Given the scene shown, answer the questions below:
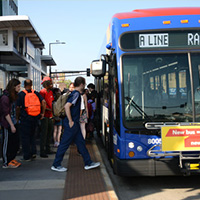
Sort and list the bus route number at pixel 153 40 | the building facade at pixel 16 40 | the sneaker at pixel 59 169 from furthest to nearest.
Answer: the building facade at pixel 16 40 < the sneaker at pixel 59 169 < the bus route number at pixel 153 40

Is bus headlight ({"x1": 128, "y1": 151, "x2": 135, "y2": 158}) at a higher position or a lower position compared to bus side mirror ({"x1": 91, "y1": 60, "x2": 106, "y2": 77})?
lower

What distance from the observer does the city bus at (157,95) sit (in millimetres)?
6059

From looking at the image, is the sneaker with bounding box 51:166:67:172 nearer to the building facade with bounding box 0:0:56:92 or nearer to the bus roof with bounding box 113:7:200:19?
the bus roof with bounding box 113:7:200:19

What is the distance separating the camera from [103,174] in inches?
280

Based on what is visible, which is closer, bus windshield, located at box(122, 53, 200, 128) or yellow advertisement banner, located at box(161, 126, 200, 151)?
yellow advertisement banner, located at box(161, 126, 200, 151)

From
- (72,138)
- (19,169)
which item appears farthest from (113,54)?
(19,169)

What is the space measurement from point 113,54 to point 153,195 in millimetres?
2548

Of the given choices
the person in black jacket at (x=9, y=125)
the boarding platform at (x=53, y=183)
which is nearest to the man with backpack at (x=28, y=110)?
the person in black jacket at (x=9, y=125)

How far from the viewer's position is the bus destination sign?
20.8 feet

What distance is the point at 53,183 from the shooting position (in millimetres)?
6398

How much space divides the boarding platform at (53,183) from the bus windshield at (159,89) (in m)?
1.21

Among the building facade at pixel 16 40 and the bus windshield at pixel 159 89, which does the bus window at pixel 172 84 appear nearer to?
the bus windshield at pixel 159 89

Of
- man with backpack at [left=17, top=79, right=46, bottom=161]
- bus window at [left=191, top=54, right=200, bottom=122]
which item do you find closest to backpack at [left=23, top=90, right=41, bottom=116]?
man with backpack at [left=17, top=79, right=46, bottom=161]

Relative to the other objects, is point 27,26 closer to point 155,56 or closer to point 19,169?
point 19,169
